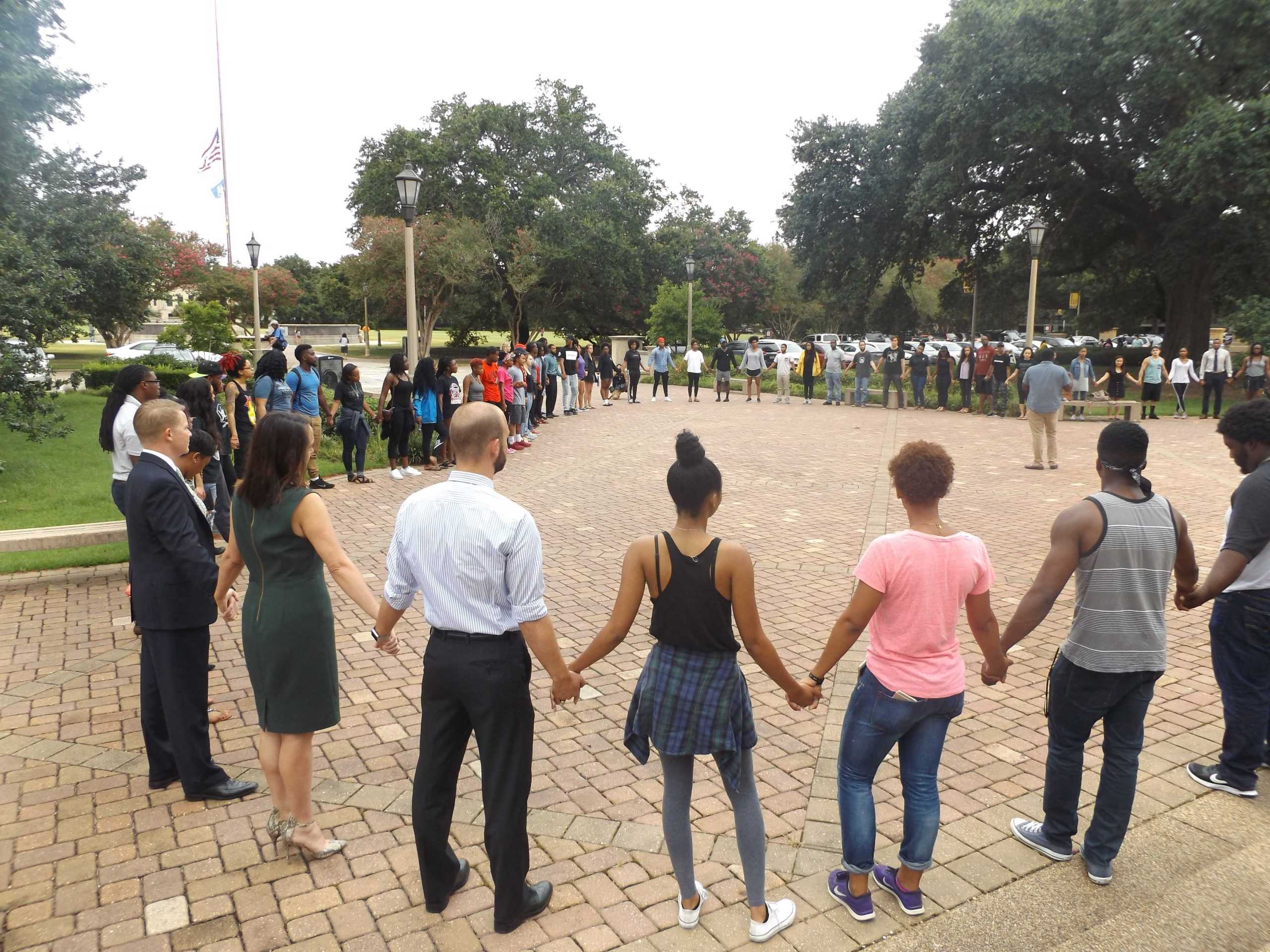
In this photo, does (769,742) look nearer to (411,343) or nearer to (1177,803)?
(1177,803)

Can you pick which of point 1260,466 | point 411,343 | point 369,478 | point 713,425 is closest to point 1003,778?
point 1260,466

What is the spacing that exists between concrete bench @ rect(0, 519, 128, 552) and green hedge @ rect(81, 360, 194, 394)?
54.9ft

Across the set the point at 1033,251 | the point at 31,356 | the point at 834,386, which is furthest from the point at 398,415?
the point at 1033,251

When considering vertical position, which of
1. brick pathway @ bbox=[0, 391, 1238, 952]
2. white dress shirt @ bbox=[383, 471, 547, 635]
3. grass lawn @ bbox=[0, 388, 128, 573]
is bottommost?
brick pathway @ bbox=[0, 391, 1238, 952]

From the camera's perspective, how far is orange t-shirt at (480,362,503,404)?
14141 millimetres

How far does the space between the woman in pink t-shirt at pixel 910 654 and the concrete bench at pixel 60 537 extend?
6.88 meters

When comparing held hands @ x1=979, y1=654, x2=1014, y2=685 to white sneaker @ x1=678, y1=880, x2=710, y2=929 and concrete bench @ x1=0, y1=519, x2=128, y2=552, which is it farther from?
concrete bench @ x1=0, y1=519, x2=128, y2=552

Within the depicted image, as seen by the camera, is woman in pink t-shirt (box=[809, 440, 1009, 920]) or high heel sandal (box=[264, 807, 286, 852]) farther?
high heel sandal (box=[264, 807, 286, 852])

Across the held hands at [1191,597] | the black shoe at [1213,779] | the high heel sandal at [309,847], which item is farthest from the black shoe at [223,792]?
the black shoe at [1213,779]

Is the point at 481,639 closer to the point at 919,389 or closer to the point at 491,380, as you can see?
the point at 491,380

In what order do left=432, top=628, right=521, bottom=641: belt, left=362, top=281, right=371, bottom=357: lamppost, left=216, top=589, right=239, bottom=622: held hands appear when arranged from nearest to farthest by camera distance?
left=432, top=628, right=521, bottom=641: belt, left=216, top=589, right=239, bottom=622: held hands, left=362, top=281, right=371, bottom=357: lamppost

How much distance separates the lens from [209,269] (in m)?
41.3

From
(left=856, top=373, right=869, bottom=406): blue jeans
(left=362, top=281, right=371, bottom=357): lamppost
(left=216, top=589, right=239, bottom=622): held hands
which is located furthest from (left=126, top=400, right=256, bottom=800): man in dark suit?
(left=362, top=281, right=371, bottom=357): lamppost

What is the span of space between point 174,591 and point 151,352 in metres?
28.3
